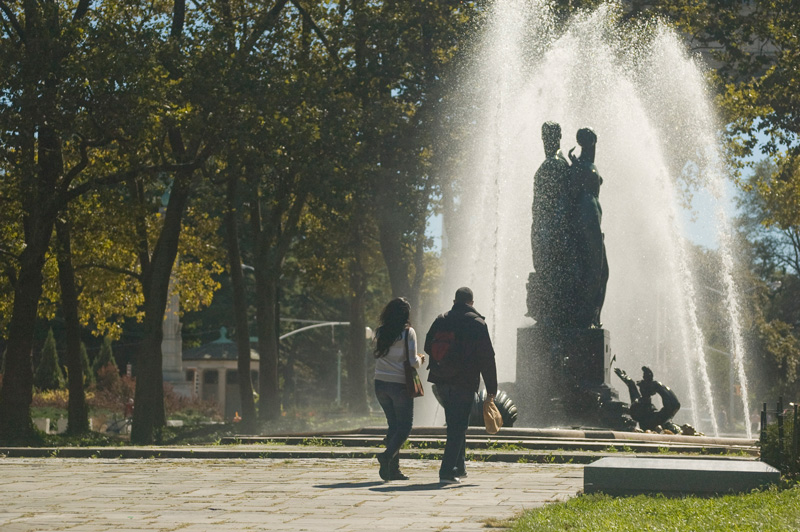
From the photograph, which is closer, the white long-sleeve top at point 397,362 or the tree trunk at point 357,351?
the white long-sleeve top at point 397,362

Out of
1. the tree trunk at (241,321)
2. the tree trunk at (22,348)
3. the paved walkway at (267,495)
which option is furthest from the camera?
the tree trunk at (241,321)

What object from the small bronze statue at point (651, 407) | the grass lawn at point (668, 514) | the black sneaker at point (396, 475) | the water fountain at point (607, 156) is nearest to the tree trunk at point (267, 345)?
the water fountain at point (607, 156)

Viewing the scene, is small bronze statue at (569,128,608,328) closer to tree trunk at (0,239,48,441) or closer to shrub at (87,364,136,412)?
tree trunk at (0,239,48,441)

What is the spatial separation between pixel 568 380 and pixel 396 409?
7.71m

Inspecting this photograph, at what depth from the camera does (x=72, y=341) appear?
95.2 feet

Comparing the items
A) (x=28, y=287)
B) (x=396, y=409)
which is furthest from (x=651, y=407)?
(x=28, y=287)

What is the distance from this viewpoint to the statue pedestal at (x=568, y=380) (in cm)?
1836

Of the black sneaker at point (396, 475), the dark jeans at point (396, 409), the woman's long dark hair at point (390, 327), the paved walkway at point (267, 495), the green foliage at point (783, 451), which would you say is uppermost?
the woman's long dark hair at point (390, 327)

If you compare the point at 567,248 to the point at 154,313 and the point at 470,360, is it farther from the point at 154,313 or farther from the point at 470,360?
the point at 154,313

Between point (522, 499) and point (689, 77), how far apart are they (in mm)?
24556

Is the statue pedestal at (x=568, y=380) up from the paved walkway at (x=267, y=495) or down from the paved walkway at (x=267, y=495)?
up

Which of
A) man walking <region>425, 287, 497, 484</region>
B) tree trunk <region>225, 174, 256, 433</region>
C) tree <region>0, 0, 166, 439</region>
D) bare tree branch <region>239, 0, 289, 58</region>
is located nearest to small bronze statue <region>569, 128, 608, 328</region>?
man walking <region>425, 287, 497, 484</region>

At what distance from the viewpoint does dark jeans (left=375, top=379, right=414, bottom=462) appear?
11.1 m

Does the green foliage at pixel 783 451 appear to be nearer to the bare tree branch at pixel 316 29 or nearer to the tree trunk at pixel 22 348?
the tree trunk at pixel 22 348
